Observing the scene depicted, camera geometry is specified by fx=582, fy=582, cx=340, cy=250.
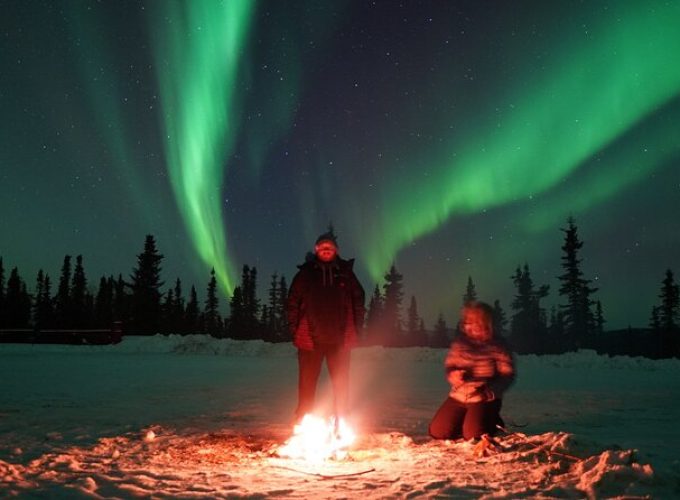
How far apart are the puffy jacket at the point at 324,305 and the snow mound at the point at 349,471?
4.31ft

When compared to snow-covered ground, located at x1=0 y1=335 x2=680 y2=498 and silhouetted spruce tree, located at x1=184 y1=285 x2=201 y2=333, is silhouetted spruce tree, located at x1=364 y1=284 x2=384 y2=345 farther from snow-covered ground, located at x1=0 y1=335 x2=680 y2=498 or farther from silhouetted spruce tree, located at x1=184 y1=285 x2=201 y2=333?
snow-covered ground, located at x1=0 y1=335 x2=680 y2=498

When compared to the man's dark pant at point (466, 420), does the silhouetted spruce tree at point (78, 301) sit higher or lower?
higher

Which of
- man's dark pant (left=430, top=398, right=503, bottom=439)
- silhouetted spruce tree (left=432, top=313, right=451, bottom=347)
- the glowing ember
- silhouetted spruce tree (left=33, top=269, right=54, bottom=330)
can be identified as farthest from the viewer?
silhouetted spruce tree (left=432, top=313, right=451, bottom=347)

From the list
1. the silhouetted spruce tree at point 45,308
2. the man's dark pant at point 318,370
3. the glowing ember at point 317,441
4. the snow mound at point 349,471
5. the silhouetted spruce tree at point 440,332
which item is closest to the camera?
the snow mound at point 349,471

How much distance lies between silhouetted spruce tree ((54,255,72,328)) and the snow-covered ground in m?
69.3

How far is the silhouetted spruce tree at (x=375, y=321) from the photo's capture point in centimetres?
7788

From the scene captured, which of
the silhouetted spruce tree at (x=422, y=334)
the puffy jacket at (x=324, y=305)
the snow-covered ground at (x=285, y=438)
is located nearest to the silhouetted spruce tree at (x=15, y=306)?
the silhouetted spruce tree at (x=422, y=334)

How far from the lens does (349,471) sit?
16.5 feet

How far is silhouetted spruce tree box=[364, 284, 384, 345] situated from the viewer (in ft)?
255

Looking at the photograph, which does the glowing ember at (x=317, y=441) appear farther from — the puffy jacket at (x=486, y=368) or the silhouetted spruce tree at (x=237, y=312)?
the silhouetted spruce tree at (x=237, y=312)

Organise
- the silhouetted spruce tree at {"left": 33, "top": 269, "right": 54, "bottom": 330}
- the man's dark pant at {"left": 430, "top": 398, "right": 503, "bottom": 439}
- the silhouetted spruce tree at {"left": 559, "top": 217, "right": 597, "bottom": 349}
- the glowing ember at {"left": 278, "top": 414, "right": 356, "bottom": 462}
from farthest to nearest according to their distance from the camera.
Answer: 1. the silhouetted spruce tree at {"left": 33, "top": 269, "right": 54, "bottom": 330}
2. the silhouetted spruce tree at {"left": 559, "top": 217, "right": 597, "bottom": 349}
3. the man's dark pant at {"left": 430, "top": 398, "right": 503, "bottom": 439}
4. the glowing ember at {"left": 278, "top": 414, "right": 356, "bottom": 462}

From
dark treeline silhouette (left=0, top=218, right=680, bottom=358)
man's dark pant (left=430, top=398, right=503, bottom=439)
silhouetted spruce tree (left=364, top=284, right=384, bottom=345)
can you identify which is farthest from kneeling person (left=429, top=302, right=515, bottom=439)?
silhouetted spruce tree (left=364, top=284, right=384, bottom=345)

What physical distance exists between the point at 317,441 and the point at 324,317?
5.08ft

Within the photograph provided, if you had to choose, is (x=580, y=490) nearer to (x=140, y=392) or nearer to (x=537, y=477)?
(x=537, y=477)
